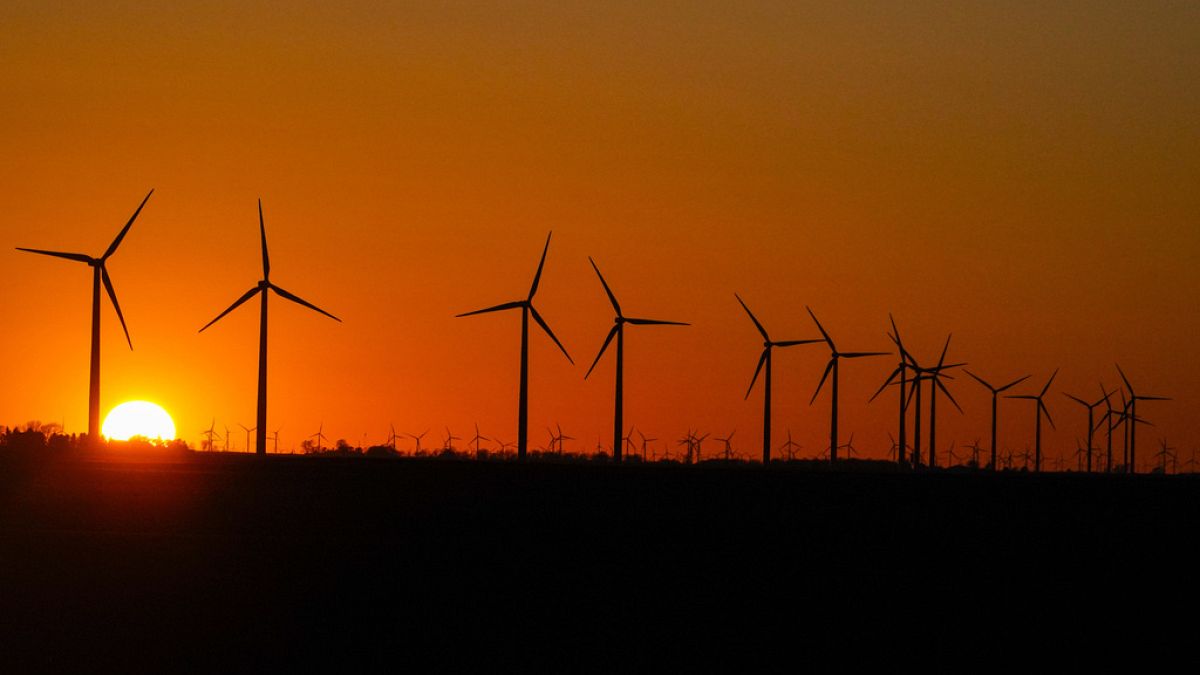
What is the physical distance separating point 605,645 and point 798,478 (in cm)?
8665

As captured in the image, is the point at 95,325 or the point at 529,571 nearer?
the point at 529,571

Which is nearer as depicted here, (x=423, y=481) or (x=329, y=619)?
(x=329, y=619)

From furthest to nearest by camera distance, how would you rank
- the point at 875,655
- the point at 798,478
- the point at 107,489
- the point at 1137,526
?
the point at 798,478 < the point at 107,489 < the point at 1137,526 < the point at 875,655

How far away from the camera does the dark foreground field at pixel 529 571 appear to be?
125 ft

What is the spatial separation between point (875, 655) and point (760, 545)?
76.1ft

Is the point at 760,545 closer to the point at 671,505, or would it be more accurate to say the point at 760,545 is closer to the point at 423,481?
the point at 671,505

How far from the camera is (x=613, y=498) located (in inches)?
3346

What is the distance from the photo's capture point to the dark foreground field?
125 feet

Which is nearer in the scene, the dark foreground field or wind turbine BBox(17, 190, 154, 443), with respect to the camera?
the dark foreground field

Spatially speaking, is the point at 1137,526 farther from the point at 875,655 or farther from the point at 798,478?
the point at 798,478

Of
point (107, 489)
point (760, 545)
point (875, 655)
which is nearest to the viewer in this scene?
point (875, 655)

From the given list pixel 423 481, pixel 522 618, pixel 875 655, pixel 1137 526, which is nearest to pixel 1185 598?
pixel 875 655

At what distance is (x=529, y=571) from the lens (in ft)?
163

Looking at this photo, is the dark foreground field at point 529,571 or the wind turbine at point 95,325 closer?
the dark foreground field at point 529,571
